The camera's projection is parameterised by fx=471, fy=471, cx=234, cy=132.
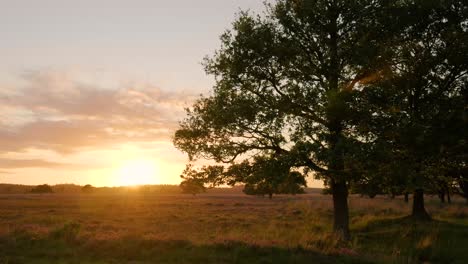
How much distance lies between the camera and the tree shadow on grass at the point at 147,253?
1820 centimetres

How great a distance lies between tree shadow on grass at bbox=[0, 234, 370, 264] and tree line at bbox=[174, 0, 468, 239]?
620cm

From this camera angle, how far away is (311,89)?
85.0 feet

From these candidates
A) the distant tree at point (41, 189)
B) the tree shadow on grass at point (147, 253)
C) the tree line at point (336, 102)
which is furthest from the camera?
the distant tree at point (41, 189)

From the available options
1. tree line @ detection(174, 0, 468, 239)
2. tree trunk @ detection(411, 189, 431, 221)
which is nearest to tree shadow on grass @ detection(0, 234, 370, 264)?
tree line @ detection(174, 0, 468, 239)

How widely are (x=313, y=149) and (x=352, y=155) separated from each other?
6.39 ft

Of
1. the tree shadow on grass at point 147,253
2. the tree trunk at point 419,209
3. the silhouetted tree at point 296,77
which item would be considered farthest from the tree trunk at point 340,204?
the tree trunk at point 419,209

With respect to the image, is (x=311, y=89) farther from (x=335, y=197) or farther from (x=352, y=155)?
(x=335, y=197)

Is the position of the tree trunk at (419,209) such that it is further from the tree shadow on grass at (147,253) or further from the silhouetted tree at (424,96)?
the tree shadow on grass at (147,253)

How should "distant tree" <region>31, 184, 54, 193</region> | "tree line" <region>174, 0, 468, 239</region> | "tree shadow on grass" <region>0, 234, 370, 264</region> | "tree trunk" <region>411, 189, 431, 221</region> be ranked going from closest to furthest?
"tree shadow on grass" <region>0, 234, 370, 264</region> → "tree line" <region>174, 0, 468, 239</region> → "tree trunk" <region>411, 189, 431, 221</region> → "distant tree" <region>31, 184, 54, 193</region>

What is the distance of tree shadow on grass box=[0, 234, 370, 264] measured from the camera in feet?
59.7

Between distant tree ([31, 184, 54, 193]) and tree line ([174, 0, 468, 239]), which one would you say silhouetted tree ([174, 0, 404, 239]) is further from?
distant tree ([31, 184, 54, 193])

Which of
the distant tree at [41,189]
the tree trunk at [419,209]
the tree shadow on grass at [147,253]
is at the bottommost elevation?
the tree shadow on grass at [147,253]

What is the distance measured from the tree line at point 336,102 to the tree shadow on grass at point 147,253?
20.3ft

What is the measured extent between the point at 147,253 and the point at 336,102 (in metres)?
11.8
